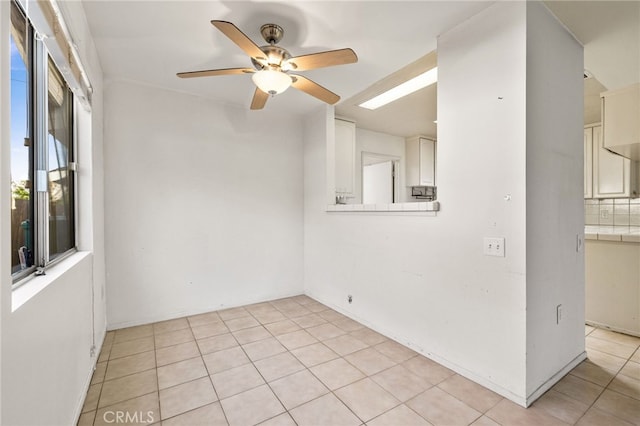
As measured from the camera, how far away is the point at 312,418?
1594 millimetres

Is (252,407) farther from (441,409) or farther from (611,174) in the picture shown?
(611,174)

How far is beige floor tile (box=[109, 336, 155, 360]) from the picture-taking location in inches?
90.8

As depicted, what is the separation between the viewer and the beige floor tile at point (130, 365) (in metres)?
2.03

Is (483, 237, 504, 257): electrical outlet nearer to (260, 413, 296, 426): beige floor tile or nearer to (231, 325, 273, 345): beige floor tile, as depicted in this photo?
(260, 413, 296, 426): beige floor tile

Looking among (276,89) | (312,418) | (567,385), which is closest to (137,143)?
(276,89)

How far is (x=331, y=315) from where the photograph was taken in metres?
3.14

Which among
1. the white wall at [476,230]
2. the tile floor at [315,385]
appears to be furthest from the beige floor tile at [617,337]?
the white wall at [476,230]

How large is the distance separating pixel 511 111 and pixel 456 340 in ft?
5.04

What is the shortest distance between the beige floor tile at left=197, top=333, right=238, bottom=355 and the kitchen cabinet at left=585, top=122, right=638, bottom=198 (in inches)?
187

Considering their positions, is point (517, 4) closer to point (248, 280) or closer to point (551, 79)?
point (551, 79)

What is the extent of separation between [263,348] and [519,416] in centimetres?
176

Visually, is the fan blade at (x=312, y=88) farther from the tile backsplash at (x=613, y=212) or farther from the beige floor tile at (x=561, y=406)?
the tile backsplash at (x=613, y=212)

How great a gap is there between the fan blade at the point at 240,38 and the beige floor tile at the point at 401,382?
2250mm

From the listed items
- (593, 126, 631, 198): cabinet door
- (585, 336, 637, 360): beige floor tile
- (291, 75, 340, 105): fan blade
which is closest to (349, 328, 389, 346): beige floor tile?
(585, 336, 637, 360): beige floor tile
